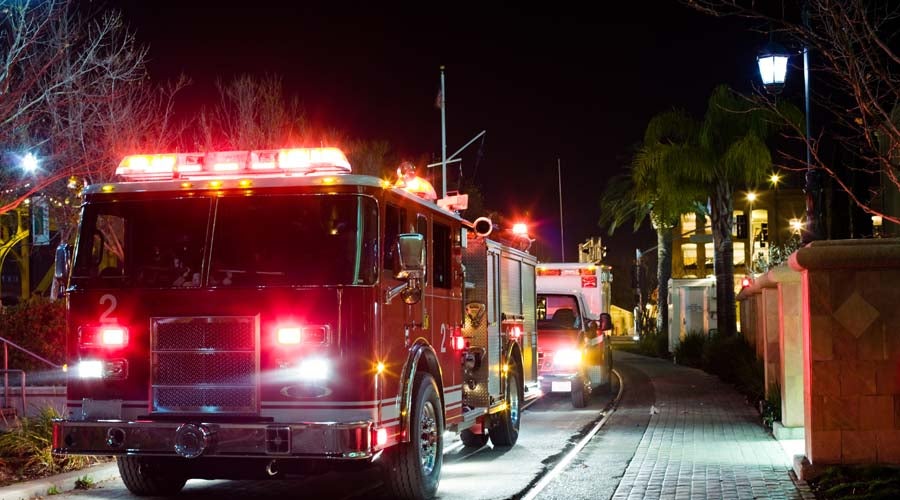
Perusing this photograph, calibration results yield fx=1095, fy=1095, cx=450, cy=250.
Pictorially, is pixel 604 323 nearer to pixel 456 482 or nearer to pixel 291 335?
pixel 456 482

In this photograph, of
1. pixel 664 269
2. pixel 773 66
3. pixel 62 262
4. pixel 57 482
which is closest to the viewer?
pixel 62 262

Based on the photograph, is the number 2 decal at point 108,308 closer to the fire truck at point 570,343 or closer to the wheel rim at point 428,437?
the wheel rim at point 428,437

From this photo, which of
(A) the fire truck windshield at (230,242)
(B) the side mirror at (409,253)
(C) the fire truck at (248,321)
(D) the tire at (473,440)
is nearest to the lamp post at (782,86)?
(D) the tire at (473,440)

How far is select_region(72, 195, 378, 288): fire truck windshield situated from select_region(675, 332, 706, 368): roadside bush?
2654cm

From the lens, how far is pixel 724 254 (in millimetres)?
33719

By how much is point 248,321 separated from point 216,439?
947mm

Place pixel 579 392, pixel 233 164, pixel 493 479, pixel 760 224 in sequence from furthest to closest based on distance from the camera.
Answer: pixel 760 224 → pixel 579 392 → pixel 493 479 → pixel 233 164

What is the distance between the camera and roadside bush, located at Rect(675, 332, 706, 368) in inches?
1356

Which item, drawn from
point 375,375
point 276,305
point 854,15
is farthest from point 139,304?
point 854,15

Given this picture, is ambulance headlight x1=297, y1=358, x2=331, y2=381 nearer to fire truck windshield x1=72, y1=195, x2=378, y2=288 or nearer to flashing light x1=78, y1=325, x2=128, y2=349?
fire truck windshield x1=72, y1=195, x2=378, y2=288

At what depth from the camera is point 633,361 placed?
39000 mm

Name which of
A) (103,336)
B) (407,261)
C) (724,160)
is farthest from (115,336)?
(724,160)

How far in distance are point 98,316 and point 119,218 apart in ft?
2.87

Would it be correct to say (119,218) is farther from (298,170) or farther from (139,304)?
(298,170)
